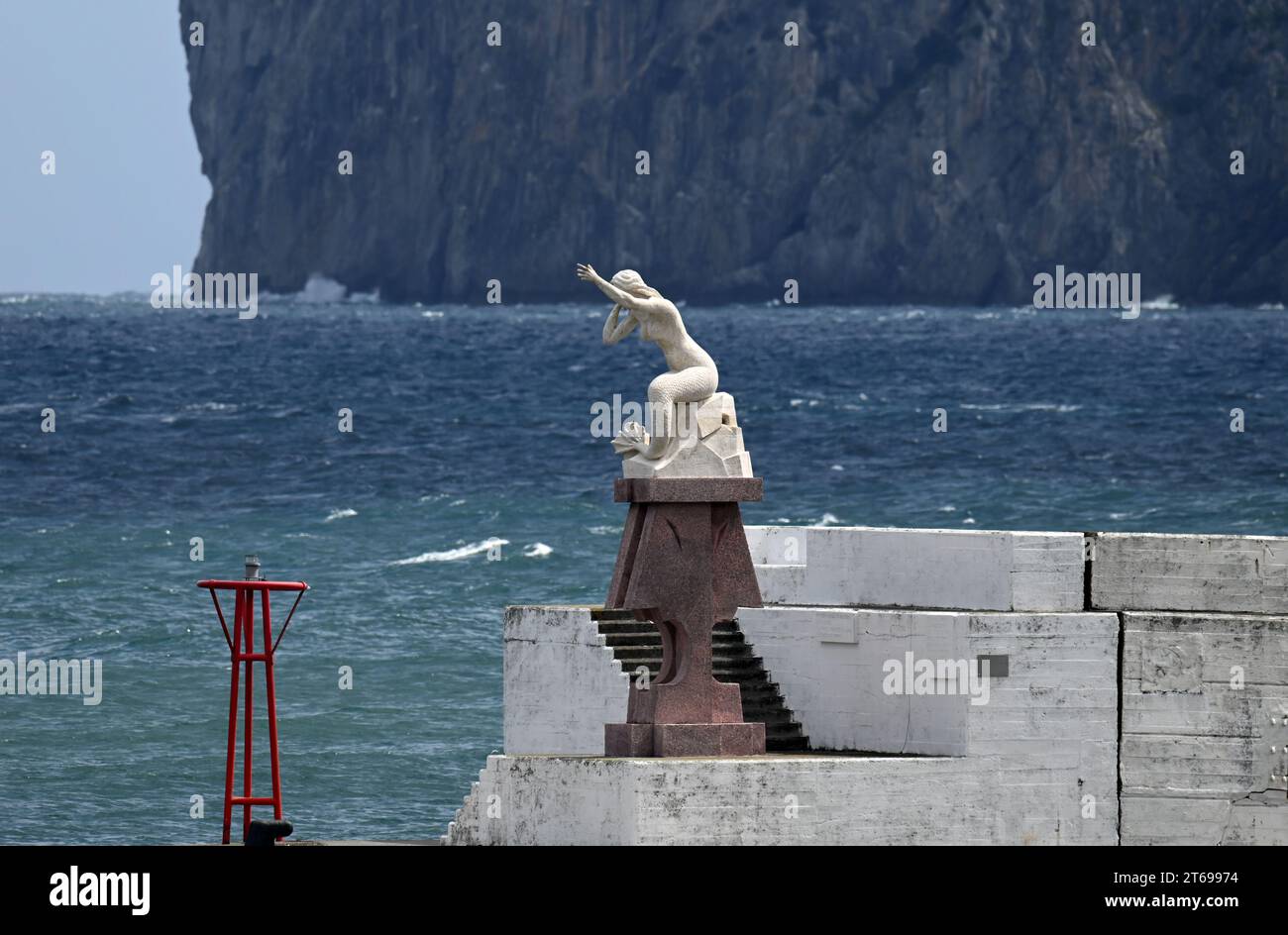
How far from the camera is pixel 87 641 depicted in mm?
59406

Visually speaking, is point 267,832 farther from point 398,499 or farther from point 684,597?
point 398,499

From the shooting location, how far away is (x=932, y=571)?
28594 mm

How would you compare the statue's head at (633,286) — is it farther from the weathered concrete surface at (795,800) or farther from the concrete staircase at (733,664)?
the weathered concrete surface at (795,800)

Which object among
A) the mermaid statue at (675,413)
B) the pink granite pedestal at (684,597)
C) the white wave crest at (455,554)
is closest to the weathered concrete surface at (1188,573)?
the pink granite pedestal at (684,597)

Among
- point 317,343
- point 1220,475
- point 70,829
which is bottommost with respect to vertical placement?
point 70,829

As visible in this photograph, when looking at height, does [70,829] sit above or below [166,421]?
below

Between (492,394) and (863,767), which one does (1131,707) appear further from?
(492,394)

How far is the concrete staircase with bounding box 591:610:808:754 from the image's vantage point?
2894cm

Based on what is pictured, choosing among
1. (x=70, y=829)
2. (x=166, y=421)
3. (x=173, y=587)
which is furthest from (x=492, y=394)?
(x=70, y=829)

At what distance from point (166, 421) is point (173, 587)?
4229 centimetres

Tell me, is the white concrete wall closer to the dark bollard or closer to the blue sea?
the dark bollard

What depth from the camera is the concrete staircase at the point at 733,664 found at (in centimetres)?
2894

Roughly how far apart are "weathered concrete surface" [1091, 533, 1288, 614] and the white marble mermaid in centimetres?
450

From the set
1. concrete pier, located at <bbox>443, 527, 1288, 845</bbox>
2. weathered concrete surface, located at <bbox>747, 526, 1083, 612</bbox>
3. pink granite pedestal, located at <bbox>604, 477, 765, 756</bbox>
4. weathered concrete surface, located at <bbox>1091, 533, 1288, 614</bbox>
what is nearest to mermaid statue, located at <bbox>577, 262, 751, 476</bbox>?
pink granite pedestal, located at <bbox>604, 477, 765, 756</bbox>
